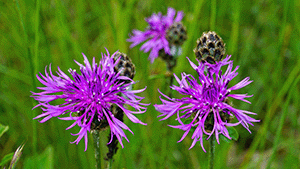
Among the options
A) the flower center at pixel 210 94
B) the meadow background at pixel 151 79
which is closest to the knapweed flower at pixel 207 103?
the flower center at pixel 210 94

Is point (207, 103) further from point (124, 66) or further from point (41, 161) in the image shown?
point (41, 161)

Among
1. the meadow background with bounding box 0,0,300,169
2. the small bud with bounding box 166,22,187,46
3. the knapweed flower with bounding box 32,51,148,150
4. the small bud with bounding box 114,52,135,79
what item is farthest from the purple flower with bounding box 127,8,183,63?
the knapweed flower with bounding box 32,51,148,150

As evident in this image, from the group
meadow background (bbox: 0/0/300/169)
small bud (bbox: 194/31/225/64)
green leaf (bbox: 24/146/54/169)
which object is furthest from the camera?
meadow background (bbox: 0/0/300/169)

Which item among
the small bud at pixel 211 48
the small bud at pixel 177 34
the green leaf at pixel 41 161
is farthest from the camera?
the small bud at pixel 177 34

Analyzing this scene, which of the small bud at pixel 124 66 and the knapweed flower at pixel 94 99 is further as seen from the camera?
the small bud at pixel 124 66

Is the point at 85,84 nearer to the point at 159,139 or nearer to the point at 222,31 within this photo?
the point at 159,139

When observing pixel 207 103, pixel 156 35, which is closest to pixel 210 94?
pixel 207 103

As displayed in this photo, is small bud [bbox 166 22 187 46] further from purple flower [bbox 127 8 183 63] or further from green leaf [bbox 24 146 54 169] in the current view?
green leaf [bbox 24 146 54 169]

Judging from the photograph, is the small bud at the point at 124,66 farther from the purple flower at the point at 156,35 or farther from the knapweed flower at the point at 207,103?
the purple flower at the point at 156,35

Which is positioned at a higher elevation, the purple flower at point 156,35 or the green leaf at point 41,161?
the purple flower at point 156,35
